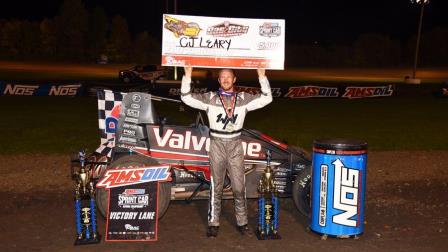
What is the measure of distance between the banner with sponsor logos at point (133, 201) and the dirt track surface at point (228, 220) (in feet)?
0.46

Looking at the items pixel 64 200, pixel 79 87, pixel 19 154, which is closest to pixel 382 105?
pixel 79 87

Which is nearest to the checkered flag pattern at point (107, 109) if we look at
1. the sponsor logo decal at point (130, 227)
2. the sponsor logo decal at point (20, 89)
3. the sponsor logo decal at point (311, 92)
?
the sponsor logo decal at point (130, 227)

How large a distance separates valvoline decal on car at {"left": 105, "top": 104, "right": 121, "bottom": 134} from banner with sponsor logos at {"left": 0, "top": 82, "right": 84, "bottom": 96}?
1998 cm

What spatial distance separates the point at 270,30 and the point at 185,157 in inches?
73.3

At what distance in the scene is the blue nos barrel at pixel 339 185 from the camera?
18.4 feet

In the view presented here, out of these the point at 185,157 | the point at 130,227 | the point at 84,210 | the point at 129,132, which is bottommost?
the point at 130,227

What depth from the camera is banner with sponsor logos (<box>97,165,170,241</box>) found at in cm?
562

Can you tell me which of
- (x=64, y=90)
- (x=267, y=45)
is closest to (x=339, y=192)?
(x=267, y=45)

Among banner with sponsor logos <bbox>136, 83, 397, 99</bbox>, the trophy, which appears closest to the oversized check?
the trophy

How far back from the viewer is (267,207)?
18.7 ft

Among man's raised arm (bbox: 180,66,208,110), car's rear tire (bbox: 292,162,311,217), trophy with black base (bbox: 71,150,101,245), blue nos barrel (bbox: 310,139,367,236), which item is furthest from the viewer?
car's rear tire (bbox: 292,162,311,217)

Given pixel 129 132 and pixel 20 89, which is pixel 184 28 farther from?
pixel 20 89

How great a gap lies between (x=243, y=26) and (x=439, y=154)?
7.39 m

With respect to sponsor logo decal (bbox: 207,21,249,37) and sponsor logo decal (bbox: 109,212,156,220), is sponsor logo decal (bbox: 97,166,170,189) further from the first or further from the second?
sponsor logo decal (bbox: 207,21,249,37)
